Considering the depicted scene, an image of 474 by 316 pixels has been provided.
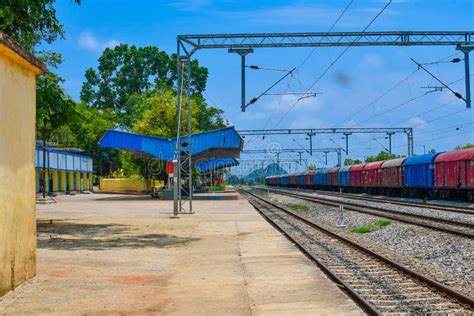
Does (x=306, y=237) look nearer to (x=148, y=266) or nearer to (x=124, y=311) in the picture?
(x=148, y=266)

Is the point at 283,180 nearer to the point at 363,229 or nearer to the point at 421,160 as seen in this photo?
the point at 421,160

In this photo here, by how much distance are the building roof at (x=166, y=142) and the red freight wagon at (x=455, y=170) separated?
15476mm

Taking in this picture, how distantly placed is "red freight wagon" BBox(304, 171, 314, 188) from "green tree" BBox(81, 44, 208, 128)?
84.2 feet

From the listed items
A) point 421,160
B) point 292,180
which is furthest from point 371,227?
point 292,180

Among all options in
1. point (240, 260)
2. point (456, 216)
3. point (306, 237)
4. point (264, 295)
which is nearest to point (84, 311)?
point (264, 295)

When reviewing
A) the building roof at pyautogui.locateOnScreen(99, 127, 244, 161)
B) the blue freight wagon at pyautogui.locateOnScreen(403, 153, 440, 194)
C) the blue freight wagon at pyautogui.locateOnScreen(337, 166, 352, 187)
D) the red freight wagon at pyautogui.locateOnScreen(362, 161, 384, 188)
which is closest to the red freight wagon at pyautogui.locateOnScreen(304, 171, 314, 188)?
the blue freight wagon at pyautogui.locateOnScreen(337, 166, 352, 187)

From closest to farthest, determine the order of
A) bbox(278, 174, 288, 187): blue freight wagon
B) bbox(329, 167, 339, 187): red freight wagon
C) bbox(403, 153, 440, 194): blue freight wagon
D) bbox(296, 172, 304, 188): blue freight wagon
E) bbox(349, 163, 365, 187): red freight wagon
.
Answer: bbox(403, 153, 440, 194): blue freight wagon, bbox(349, 163, 365, 187): red freight wagon, bbox(329, 167, 339, 187): red freight wagon, bbox(296, 172, 304, 188): blue freight wagon, bbox(278, 174, 288, 187): blue freight wagon

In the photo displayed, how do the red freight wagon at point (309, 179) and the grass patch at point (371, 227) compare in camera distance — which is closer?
the grass patch at point (371, 227)

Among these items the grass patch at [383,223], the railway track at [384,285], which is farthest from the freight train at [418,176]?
the railway track at [384,285]

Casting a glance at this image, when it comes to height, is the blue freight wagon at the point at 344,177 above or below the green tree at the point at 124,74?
below

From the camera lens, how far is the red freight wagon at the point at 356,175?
57969mm

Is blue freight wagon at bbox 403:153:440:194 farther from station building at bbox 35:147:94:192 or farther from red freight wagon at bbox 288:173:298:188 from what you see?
red freight wagon at bbox 288:173:298:188

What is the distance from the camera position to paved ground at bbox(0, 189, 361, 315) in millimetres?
8148

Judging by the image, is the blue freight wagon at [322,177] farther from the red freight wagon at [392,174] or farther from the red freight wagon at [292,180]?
the red freight wagon at [392,174]
